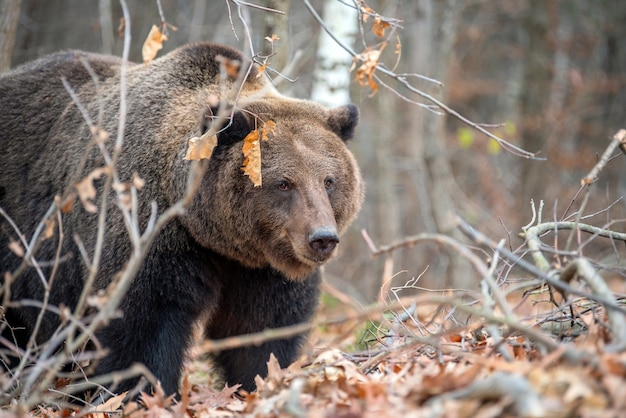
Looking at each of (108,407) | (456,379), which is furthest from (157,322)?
(456,379)

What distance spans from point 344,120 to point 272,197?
1130mm

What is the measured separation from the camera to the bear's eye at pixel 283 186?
541 centimetres

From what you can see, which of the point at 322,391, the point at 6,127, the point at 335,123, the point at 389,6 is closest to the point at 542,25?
the point at 389,6

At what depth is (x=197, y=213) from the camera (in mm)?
5508

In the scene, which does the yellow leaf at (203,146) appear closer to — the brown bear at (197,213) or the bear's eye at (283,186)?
the brown bear at (197,213)

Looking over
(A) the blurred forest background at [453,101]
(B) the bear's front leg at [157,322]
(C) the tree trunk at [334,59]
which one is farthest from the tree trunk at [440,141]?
(B) the bear's front leg at [157,322]

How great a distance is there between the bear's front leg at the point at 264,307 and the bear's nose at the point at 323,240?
2.58 feet

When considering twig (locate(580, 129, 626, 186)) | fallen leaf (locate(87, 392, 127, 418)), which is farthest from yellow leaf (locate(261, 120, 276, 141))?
twig (locate(580, 129, 626, 186))

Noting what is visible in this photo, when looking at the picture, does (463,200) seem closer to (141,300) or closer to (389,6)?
(389,6)

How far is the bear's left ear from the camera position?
6098mm

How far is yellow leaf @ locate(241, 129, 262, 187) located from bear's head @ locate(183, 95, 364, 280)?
0.17 metres

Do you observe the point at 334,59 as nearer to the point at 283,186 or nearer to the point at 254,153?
the point at 283,186

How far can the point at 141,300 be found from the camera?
5.30 meters

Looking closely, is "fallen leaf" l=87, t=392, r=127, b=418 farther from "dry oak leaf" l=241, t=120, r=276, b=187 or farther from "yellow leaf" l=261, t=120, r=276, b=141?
"yellow leaf" l=261, t=120, r=276, b=141
